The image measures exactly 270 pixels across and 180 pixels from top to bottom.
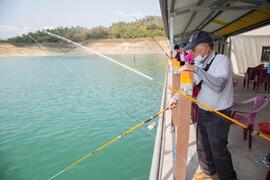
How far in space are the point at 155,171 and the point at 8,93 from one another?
40.5 ft

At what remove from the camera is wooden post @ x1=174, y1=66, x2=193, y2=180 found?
1.95 m

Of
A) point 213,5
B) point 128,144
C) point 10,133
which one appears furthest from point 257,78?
point 10,133

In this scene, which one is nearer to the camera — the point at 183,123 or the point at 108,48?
the point at 183,123

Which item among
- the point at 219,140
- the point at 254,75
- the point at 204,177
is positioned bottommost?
the point at 204,177

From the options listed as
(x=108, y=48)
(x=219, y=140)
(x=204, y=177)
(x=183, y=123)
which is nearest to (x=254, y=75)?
(x=204, y=177)

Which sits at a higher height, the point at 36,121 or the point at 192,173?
the point at 192,173

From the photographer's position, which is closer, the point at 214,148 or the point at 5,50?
the point at 214,148

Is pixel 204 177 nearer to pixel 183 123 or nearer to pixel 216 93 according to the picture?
pixel 183 123

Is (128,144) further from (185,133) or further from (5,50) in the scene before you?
(5,50)

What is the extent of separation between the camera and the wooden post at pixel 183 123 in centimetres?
195

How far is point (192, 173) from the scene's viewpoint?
2684 mm

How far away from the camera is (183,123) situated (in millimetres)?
2053

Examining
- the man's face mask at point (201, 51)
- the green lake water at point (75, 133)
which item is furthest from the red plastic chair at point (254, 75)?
the man's face mask at point (201, 51)

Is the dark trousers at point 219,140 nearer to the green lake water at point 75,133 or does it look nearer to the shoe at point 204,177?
the shoe at point 204,177
